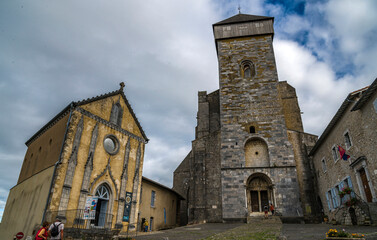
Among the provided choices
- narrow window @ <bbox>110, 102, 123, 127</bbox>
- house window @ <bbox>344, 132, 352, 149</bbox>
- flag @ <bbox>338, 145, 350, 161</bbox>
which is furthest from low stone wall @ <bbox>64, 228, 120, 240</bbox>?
house window @ <bbox>344, 132, 352, 149</bbox>

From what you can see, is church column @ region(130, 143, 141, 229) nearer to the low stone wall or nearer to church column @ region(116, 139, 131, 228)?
church column @ region(116, 139, 131, 228)

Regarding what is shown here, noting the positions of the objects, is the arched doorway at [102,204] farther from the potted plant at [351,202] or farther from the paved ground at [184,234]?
the potted plant at [351,202]

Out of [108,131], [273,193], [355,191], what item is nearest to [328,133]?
[355,191]

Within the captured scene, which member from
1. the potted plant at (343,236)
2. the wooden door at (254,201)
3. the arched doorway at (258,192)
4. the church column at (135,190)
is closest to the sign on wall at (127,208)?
the church column at (135,190)

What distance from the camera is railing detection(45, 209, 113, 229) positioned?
12274 mm

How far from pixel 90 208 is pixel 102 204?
153 cm

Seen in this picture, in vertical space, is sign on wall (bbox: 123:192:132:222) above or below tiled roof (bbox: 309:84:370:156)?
below

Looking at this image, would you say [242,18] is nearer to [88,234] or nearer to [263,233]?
[263,233]

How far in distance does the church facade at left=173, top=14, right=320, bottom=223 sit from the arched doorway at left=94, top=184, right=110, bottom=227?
763 centimetres

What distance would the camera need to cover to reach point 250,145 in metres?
21.4

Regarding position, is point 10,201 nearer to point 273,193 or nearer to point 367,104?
point 273,193

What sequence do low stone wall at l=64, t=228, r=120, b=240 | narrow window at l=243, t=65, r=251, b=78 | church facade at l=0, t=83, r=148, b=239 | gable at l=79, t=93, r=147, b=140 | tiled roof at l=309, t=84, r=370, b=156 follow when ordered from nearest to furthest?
low stone wall at l=64, t=228, r=120, b=240 < tiled roof at l=309, t=84, r=370, b=156 < church facade at l=0, t=83, r=148, b=239 < gable at l=79, t=93, r=147, b=140 < narrow window at l=243, t=65, r=251, b=78

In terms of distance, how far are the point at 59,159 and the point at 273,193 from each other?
1459cm

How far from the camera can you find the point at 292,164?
1964cm
